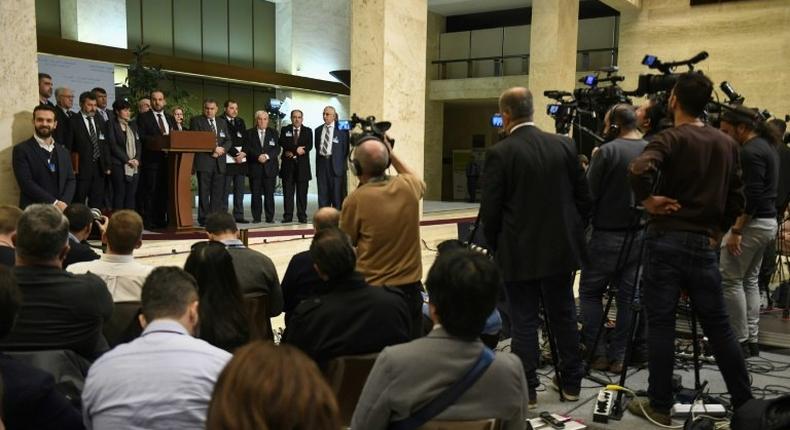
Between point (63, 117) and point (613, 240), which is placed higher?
point (63, 117)

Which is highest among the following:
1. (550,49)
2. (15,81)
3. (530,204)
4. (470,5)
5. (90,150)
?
(470,5)

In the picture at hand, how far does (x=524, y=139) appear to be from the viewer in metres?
3.14

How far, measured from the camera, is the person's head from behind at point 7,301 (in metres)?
1.78

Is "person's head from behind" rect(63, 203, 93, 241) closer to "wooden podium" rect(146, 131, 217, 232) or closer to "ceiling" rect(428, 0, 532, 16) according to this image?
"wooden podium" rect(146, 131, 217, 232)

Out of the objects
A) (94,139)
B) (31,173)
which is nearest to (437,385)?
(31,173)

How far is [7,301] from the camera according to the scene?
179 centimetres

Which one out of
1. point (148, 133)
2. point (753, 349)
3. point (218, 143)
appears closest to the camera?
point (753, 349)

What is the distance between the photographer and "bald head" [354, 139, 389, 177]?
3430 mm

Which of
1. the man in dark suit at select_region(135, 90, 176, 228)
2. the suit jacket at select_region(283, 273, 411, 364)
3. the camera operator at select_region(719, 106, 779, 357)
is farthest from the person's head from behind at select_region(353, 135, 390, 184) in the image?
the man in dark suit at select_region(135, 90, 176, 228)

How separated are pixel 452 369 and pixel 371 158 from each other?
1862 mm

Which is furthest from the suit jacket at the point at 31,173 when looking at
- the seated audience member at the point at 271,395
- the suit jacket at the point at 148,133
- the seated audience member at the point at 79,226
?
the seated audience member at the point at 271,395

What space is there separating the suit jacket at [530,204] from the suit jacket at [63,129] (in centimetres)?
488

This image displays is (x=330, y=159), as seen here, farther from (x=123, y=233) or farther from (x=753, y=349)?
(x=123, y=233)

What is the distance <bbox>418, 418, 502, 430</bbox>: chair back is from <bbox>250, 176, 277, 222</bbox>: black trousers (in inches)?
282
